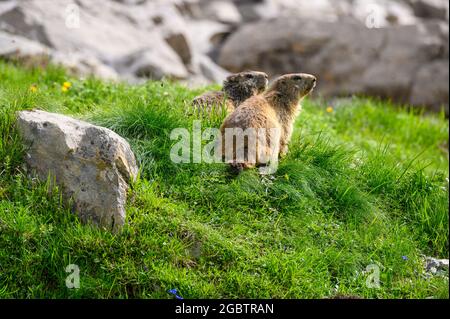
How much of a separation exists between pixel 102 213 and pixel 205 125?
1.61 meters

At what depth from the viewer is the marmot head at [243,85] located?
7.84 m

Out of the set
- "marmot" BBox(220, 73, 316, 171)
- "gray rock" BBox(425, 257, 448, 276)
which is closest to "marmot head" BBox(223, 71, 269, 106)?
"marmot" BBox(220, 73, 316, 171)

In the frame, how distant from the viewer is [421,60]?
48.5 ft

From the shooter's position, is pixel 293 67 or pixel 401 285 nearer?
pixel 401 285

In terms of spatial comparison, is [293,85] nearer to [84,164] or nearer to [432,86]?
[84,164]

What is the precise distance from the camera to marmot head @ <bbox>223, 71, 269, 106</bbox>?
7844mm

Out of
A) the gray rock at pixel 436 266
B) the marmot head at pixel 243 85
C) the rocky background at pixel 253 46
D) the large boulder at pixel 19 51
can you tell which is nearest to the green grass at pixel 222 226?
the gray rock at pixel 436 266

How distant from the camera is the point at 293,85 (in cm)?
755

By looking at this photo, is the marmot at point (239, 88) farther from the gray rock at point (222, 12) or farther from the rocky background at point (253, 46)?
the gray rock at point (222, 12)

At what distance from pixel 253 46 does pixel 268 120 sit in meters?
9.84

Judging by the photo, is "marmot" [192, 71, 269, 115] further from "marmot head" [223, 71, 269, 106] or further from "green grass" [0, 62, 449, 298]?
"green grass" [0, 62, 449, 298]

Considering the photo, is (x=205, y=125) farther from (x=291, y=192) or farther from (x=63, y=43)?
(x=63, y=43)

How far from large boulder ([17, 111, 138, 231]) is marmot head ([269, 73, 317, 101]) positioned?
86.6 inches
